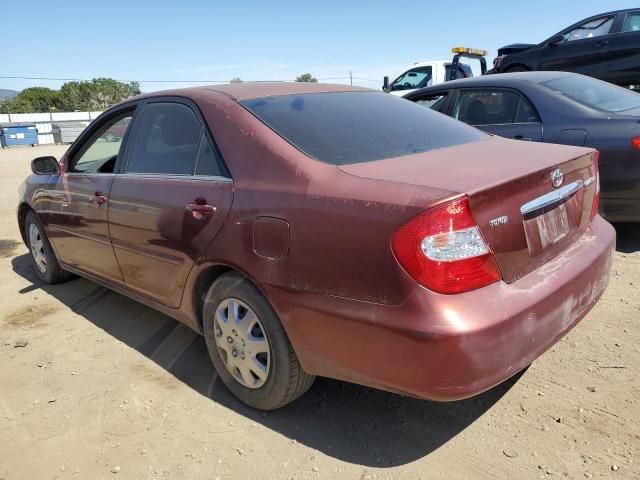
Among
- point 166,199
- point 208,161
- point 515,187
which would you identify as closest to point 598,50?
point 515,187

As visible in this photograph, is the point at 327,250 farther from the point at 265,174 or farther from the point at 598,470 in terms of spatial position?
the point at 598,470

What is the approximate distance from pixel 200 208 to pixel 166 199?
34cm

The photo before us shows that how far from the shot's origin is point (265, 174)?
239 centimetres

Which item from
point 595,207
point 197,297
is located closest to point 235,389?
point 197,297

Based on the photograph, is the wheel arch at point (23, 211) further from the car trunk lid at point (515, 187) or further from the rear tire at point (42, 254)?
the car trunk lid at point (515, 187)

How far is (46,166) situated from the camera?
13.7ft

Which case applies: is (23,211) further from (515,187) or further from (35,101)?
(35,101)

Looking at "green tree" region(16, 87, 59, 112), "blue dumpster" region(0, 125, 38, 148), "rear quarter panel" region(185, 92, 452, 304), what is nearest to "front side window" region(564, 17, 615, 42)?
"rear quarter panel" region(185, 92, 452, 304)

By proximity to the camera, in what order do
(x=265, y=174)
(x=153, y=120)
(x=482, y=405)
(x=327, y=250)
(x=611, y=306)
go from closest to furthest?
1. (x=327, y=250)
2. (x=265, y=174)
3. (x=482, y=405)
4. (x=153, y=120)
5. (x=611, y=306)

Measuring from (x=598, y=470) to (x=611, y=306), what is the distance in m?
1.71

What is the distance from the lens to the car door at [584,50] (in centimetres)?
875

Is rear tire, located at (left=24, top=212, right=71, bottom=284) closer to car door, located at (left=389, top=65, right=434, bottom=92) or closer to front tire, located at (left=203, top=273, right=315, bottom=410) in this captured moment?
front tire, located at (left=203, top=273, right=315, bottom=410)

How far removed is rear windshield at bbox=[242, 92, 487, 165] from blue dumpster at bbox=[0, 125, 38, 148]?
3267 centimetres

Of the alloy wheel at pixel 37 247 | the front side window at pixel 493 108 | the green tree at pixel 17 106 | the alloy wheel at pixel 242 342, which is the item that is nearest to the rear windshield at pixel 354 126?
the alloy wheel at pixel 242 342
